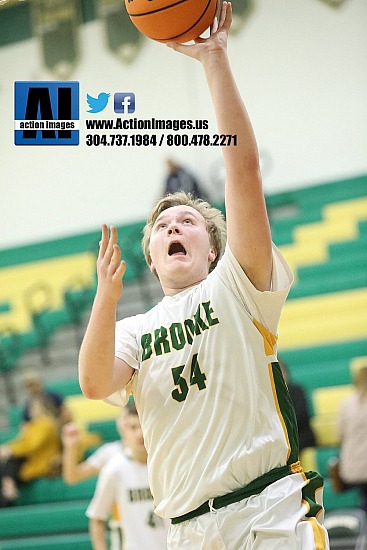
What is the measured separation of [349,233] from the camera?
28.7 feet

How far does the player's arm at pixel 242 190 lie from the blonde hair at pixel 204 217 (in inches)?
15.2

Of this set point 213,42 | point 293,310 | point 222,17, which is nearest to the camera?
point 213,42

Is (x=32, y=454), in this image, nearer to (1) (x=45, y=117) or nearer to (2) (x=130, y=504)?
(2) (x=130, y=504)

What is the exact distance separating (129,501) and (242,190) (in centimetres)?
276

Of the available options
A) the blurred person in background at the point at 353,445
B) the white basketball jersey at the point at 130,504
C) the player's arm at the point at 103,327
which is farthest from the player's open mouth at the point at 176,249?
the blurred person in background at the point at 353,445

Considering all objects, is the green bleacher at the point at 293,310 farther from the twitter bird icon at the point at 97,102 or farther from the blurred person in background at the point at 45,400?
the twitter bird icon at the point at 97,102

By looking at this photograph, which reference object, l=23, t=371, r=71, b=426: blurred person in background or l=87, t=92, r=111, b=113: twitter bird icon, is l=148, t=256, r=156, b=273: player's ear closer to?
l=87, t=92, r=111, b=113: twitter bird icon

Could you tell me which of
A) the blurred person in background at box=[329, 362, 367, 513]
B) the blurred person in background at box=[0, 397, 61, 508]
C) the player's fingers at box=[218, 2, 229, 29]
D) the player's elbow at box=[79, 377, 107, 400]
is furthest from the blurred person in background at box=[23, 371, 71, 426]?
the player's fingers at box=[218, 2, 229, 29]

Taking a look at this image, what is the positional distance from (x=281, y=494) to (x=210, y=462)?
0.71ft

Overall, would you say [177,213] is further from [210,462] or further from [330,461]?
[330,461]

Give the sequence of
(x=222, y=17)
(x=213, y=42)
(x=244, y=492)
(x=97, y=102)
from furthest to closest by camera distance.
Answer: (x=97, y=102), (x=222, y=17), (x=213, y=42), (x=244, y=492)

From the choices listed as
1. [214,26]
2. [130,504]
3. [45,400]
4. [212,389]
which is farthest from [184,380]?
[45,400]

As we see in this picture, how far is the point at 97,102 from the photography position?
2.99 m

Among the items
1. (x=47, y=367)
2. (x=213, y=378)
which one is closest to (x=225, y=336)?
(x=213, y=378)
